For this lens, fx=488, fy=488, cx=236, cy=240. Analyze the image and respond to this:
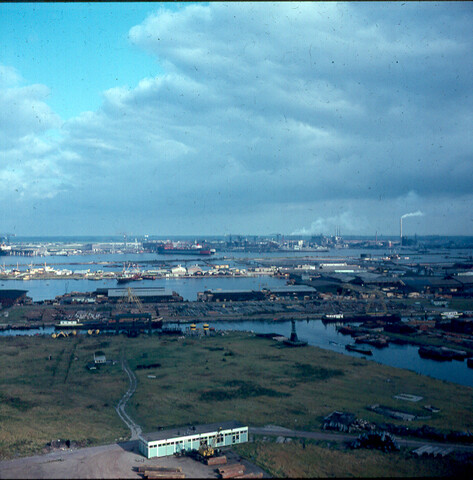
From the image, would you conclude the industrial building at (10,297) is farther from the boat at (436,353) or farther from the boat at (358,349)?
the boat at (436,353)

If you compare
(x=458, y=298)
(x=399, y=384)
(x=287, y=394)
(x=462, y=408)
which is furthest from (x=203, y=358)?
(x=458, y=298)

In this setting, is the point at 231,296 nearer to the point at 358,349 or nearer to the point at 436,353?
the point at 358,349

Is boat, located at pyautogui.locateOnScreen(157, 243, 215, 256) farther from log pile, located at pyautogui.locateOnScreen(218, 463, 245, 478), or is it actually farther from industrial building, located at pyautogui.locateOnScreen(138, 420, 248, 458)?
log pile, located at pyautogui.locateOnScreen(218, 463, 245, 478)

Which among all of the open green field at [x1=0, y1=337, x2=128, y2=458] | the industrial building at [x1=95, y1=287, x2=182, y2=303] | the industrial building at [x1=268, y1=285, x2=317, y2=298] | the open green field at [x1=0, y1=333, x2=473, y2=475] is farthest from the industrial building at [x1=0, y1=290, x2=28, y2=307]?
the industrial building at [x1=268, y1=285, x2=317, y2=298]

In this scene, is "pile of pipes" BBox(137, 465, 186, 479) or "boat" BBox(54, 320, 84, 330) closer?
"pile of pipes" BBox(137, 465, 186, 479)

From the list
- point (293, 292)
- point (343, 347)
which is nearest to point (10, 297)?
point (293, 292)

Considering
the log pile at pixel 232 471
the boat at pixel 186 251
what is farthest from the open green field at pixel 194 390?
the boat at pixel 186 251
